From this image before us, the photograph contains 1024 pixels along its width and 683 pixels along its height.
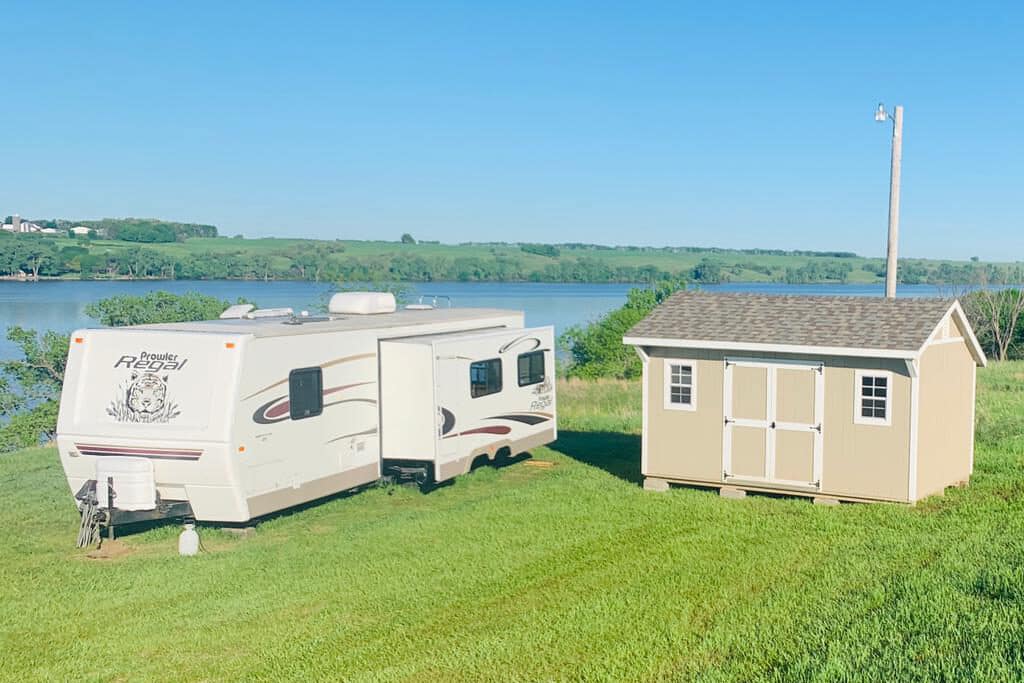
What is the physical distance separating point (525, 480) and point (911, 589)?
7868mm

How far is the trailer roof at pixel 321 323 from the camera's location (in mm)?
13359

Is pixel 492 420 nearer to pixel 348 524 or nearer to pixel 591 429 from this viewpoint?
pixel 348 524

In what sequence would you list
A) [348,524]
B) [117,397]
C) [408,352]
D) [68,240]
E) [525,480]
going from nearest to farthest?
1. [117,397]
2. [348,524]
3. [408,352]
4. [525,480]
5. [68,240]

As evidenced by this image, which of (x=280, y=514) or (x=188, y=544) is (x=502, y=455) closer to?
(x=280, y=514)

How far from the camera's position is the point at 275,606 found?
Answer: 1024cm

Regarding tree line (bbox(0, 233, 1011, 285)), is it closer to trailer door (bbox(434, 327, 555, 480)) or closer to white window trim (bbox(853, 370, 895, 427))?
trailer door (bbox(434, 327, 555, 480))

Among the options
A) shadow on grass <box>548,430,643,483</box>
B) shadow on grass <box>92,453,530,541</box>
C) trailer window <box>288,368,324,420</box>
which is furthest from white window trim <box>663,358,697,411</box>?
trailer window <box>288,368,324,420</box>

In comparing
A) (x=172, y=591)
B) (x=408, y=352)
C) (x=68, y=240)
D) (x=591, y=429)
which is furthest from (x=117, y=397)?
(x=68, y=240)

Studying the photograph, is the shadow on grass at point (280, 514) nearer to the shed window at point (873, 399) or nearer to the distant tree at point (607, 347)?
the shed window at point (873, 399)

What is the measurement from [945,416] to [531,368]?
6.62 metres

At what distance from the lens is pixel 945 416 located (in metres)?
14.3

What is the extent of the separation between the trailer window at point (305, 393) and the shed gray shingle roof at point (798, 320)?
4414 mm

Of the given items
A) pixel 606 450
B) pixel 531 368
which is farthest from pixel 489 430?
pixel 606 450

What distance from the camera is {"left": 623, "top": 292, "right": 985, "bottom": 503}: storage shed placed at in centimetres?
1346
